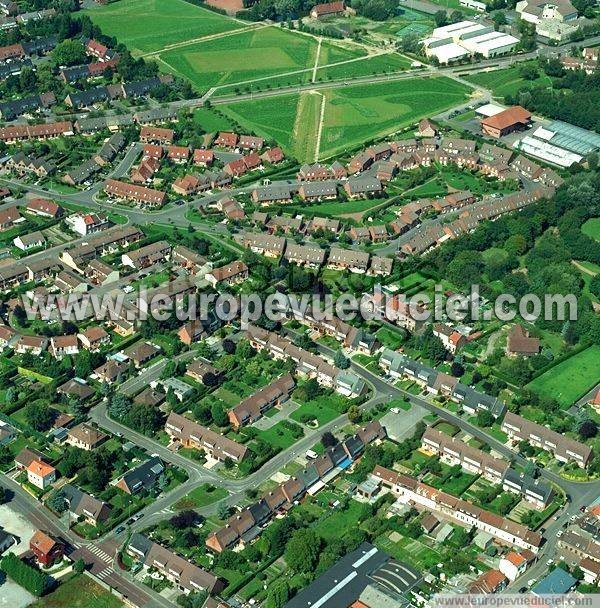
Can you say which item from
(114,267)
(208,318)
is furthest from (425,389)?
(114,267)

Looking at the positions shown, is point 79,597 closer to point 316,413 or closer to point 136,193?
point 316,413

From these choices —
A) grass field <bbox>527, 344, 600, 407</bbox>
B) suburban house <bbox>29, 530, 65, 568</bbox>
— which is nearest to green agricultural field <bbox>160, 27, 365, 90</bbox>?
grass field <bbox>527, 344, 600, 407</bbox>

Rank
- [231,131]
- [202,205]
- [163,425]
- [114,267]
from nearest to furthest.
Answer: [163,425]
[114,267]
[202,205]
[231,131]

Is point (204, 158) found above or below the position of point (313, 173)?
below

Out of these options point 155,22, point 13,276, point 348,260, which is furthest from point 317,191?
point 155,22

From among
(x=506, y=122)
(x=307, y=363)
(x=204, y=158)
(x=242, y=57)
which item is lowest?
(x=307, y=363)

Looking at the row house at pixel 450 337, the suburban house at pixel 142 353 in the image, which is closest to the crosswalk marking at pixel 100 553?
the suburban house at pixel 142 353

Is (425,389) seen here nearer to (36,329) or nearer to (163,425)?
(163,425)

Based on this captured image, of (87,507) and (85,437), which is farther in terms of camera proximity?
(85,437)
